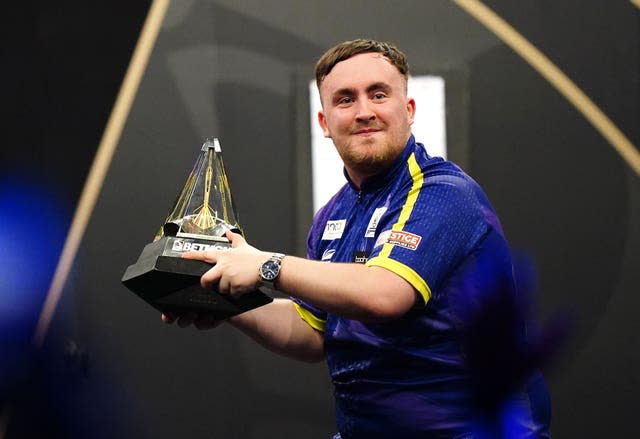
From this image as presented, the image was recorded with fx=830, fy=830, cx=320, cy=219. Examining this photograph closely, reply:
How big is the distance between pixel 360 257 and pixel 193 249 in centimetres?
40

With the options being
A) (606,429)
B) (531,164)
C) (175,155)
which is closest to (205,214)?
(175,155)

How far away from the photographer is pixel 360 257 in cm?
193

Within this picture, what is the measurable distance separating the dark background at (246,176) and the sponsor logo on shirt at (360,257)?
995mm

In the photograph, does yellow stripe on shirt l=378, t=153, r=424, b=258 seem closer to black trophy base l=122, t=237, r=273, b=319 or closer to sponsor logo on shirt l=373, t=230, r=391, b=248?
sponsor logo on shirt l=373, t=230, r=391, b=248

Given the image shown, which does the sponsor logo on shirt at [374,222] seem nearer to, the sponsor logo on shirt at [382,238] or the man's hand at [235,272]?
the sponsor logo on shirt at [382,238]

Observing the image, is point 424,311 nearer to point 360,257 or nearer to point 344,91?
point 360,257

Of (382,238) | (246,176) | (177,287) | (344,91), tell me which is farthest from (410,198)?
(246,176)

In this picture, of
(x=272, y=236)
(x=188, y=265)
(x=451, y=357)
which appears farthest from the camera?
(x=272, y=236)

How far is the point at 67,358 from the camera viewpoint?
3010mm

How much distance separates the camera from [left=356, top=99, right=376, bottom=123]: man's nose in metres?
1.97

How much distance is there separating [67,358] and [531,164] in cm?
178

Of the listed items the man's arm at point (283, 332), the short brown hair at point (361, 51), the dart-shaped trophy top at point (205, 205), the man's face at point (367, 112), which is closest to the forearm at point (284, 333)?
the man's arm at point (283, 332)

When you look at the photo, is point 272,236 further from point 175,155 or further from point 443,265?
point 443,265

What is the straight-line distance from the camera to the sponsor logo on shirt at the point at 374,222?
1916 mm
